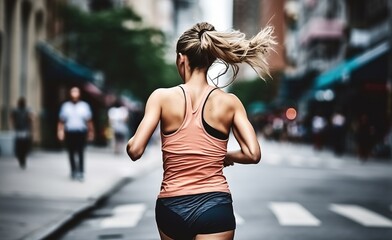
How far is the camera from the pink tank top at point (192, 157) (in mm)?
3748

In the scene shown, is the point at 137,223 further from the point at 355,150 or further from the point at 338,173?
the point at 355,150

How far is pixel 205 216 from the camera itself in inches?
146

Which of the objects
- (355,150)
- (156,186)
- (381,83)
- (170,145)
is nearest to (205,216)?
(170,145)

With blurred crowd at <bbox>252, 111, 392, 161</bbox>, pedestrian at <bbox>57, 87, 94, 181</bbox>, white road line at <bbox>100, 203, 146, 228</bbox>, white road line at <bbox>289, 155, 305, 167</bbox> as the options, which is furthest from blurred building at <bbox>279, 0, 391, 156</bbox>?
white road line at <bbox>100, 203, 146, 228</bbox>

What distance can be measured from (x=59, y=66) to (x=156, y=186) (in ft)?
52.2

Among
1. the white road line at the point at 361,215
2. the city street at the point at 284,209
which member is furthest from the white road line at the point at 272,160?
the white road line at the point at 361,215

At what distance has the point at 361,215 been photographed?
37.8 ft

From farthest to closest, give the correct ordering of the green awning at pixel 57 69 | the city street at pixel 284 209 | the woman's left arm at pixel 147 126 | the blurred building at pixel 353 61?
the blurred building at pixel 353 61 → the green awning at pixel 57 69 → the city street at pixel 284 209 → the woman's left arm at pixel 147 126

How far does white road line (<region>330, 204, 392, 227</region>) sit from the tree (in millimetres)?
25007

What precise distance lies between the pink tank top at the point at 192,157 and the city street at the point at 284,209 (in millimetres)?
5212

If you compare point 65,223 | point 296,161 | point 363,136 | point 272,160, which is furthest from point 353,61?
point 65,223

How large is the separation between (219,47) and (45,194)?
9730mm

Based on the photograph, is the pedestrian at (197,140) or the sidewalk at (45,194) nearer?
the pedestrian at (197,140)

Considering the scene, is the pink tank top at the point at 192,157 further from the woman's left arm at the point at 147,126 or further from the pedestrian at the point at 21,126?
the pedestrian at the point at 21,126
